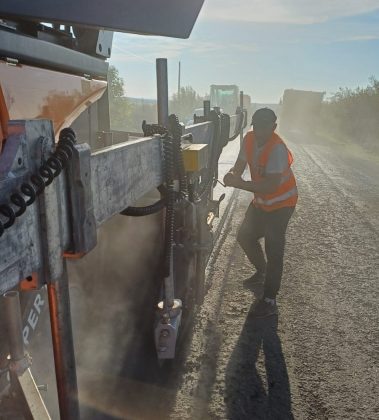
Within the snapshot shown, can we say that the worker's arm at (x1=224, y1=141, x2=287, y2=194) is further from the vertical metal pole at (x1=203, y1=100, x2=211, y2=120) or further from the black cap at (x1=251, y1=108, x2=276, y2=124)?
the vertical metal pole at (x1=203, y1=100, x2=211, y2=120)

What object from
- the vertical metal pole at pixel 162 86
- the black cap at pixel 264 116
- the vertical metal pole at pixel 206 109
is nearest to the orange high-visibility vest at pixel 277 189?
the black cap at pixel 264 116

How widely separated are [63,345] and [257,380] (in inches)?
82.0

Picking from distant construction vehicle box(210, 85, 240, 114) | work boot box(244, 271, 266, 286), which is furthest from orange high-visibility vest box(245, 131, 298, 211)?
distant construction vehicle box(210, 85, 240, 114)

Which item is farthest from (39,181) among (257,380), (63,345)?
(257,380)

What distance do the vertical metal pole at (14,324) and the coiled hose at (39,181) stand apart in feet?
1.24

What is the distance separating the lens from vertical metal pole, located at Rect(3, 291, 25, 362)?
122cm

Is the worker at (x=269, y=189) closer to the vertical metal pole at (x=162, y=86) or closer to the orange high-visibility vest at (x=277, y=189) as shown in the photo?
the orange high-visibility vest at (x=277, y=189)

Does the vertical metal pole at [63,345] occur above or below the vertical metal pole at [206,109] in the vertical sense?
below

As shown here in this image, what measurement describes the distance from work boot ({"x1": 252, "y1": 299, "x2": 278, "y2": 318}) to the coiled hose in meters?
3.04

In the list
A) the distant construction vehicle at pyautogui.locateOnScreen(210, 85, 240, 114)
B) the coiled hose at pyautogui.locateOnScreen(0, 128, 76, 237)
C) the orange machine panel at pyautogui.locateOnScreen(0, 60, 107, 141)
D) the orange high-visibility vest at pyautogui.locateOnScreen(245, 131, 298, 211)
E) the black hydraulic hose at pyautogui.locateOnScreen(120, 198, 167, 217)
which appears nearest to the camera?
the coiled hose at pyautogui.locateOnScreen(0, 128, 76, 237)

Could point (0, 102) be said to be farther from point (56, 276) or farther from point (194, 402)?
point (194, 402)

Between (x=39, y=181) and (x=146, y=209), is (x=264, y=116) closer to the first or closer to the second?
(x=146, y=209)

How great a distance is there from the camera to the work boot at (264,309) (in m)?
3.84

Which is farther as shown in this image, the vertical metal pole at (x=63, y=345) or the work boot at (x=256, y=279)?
the work boot at (x=256, y=279)
